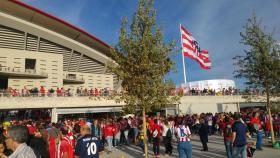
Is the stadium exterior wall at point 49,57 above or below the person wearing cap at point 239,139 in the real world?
above

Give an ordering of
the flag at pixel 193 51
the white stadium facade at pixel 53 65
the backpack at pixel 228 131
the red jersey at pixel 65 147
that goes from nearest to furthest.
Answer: the red jersey at pixel 65 147 < the backpack at pixel 228 131 < the white stadium facade at pixel 53 65 < the flag at pixel 193 51

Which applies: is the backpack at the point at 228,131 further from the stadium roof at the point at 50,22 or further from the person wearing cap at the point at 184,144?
the stadium roof at the point at 50,22

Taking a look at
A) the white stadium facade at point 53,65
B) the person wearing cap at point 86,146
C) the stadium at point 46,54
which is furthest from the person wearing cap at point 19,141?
the stadium at point 46,54

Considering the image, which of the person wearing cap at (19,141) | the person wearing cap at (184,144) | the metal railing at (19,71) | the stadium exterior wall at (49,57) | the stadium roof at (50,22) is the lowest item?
the person wearing cap at (184,144)

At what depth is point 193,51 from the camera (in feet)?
109

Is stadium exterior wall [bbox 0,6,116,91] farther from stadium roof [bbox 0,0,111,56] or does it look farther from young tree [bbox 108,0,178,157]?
young tree [bbox 108,0,178,157]

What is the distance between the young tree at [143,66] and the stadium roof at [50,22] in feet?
120

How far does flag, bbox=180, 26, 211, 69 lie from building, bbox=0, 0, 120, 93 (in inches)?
637

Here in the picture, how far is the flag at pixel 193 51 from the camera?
32.6 m

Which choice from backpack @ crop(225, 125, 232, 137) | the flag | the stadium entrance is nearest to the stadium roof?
the stadium entrance

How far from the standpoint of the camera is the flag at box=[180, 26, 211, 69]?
32.6 meters

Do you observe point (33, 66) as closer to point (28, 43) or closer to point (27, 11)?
point (28, 43)

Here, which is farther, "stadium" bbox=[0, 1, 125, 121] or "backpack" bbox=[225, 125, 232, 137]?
"stadium" bbox=[0, 1, 125, 121]

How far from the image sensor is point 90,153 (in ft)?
19.7
